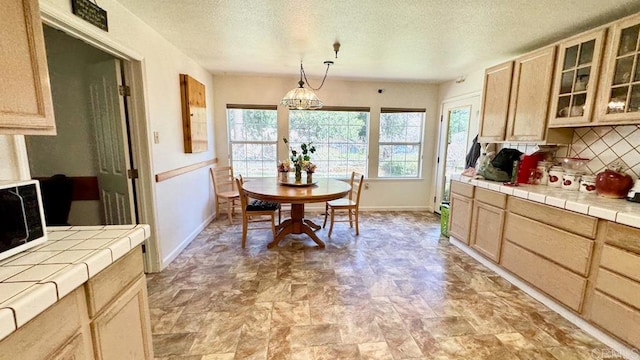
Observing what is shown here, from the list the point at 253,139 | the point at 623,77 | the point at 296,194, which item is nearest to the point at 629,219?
the point at 623,77

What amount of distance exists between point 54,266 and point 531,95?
11.6 feet

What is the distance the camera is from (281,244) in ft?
10.9

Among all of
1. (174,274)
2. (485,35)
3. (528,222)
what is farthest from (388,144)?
(174,274)

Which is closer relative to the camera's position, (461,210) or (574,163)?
(574,163)

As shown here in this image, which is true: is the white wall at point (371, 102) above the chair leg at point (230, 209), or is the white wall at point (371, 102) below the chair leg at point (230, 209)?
above

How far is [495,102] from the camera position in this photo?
2951 millimetres

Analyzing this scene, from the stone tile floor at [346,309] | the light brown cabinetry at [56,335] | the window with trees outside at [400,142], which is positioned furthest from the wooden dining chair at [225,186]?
the light brown cabinetry at [56,335]

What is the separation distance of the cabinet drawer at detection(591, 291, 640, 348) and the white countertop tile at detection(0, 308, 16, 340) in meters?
2.84

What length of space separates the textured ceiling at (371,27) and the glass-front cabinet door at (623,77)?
0.18 meters

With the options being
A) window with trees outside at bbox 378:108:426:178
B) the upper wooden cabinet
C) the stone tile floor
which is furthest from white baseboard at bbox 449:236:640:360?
the upper wooden cabinet

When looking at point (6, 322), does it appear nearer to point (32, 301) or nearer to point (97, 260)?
point (32, 301)

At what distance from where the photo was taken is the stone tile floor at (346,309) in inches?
66.8

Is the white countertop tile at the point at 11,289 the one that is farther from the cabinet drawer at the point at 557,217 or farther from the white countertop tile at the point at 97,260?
the cabinet drawer at the point at 557,217

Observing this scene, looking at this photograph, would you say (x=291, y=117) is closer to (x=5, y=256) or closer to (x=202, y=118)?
(x=202, y=118)
